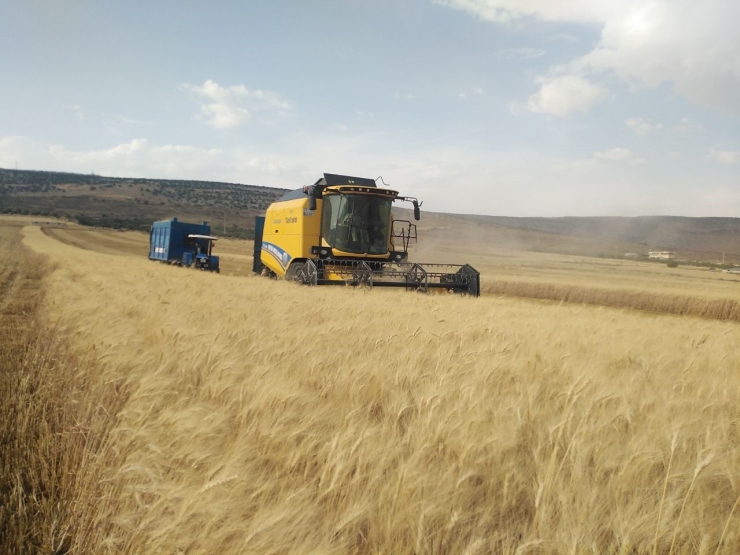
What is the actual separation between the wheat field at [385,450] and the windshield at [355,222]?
10.8 meters

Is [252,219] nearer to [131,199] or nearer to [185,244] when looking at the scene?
[131,199]

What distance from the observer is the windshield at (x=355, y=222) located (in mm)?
14805

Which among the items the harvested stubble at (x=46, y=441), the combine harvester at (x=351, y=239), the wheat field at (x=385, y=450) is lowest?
the harvested stubble at (x=46, y=441)

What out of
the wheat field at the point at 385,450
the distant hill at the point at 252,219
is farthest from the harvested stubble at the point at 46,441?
the distant hill at the point at 252,219

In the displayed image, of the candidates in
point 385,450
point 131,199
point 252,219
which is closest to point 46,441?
point 385,450

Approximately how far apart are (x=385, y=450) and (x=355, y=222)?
13.0m

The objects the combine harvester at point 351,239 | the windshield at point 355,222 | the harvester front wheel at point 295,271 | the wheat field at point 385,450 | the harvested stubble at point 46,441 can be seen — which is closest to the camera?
the wheat field at point 385,450

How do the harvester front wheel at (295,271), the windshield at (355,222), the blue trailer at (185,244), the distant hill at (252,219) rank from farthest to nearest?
the distant hill at (252,219)
the blue trailer at (185,244)
the windshield at (355,222)
the harvester front wheel at (295,271)

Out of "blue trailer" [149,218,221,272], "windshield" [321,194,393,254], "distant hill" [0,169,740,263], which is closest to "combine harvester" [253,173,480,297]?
"windshield" [321,194,393,254]

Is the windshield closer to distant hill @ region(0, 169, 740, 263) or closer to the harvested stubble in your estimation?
the harvested stubble

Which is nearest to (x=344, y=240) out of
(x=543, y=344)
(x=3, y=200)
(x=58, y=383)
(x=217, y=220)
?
(x=543, y=344)

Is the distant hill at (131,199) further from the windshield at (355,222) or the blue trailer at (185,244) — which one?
the windshield at (355,222)

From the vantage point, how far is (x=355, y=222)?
14883 millimetres

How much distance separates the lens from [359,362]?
3559 millimetres
